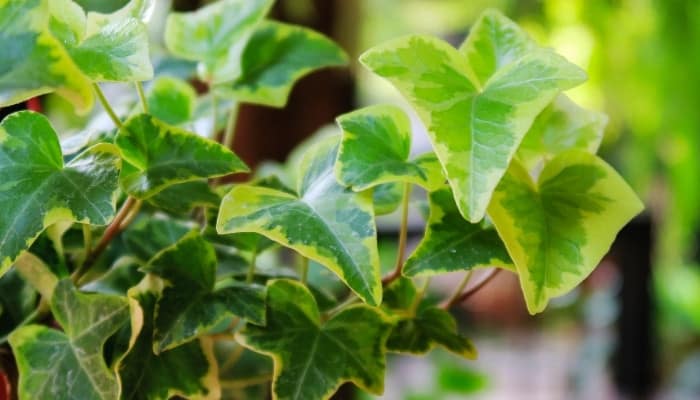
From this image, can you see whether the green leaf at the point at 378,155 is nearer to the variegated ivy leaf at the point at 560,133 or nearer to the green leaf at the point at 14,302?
the variegated ivy leaf at the point at 560,133

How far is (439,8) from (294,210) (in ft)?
6.48

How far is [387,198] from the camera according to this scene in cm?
40

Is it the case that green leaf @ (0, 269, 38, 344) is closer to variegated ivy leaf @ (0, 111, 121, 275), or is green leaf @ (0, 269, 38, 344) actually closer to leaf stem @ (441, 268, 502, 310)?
variegated ivy leaf @ (0, 111, 121, 275)

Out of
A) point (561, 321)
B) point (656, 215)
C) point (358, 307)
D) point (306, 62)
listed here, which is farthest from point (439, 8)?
point (358, 307)

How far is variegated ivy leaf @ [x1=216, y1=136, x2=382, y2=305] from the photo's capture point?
0.32 m

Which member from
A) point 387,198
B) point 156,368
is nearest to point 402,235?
point 387,198

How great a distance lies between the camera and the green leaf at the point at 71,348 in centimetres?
35

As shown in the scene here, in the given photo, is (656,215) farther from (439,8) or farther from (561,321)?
(561,321)

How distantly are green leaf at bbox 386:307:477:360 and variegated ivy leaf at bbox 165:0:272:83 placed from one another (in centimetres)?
17

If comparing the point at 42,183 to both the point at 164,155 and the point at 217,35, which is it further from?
the point at 217,35

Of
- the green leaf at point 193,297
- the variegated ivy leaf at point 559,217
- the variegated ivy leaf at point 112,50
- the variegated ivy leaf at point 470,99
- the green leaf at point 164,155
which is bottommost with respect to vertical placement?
the green leaf at point 193,297

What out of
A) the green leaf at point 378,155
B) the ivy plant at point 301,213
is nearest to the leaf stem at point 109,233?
the ivy plant at point 301,213

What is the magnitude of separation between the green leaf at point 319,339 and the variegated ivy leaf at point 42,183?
3.7 inches

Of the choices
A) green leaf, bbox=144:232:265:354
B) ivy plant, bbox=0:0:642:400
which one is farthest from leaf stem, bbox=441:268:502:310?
green leaf, bbox=144:232:265:354
